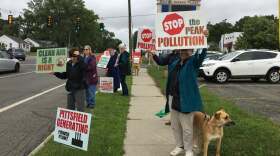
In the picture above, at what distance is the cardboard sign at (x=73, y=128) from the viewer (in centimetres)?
657

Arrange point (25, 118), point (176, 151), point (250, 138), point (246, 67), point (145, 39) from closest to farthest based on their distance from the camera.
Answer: point (176, 151)
point (250, 138)
point (145, 39)
point (25, 118)
point (246, 67)

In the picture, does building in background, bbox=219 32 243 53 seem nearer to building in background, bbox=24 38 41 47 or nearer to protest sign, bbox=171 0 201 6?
protest sign, bbox=171 0 201 6

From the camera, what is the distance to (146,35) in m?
10.8

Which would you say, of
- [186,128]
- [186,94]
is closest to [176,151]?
[186,128]

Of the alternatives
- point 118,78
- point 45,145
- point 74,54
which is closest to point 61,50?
point 74,54

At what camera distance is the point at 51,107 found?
1293 cm

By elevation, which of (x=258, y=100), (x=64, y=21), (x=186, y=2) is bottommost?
(x=258, y=100)

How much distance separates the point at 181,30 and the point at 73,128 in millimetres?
2109

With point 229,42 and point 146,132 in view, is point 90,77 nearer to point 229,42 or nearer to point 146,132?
point 146,132

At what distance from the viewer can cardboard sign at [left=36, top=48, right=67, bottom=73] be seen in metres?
8.31

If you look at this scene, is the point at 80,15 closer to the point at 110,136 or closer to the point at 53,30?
the point at 53,30

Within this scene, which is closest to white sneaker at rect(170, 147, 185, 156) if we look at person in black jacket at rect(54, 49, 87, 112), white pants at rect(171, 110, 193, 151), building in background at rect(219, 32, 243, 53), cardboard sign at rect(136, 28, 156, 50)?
white pants at rect(171, 110, 193, 151)

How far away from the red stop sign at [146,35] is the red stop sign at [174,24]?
2.96m

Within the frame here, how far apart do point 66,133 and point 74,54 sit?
231 cm
